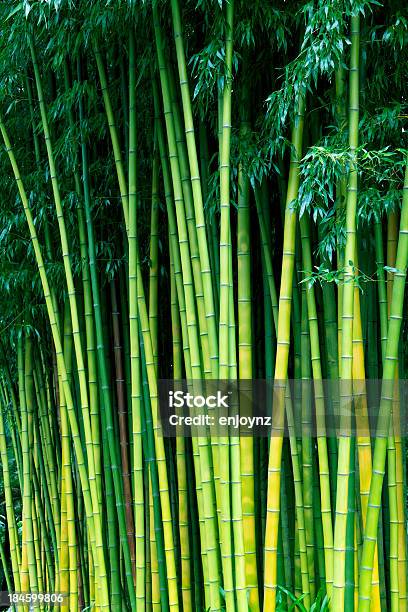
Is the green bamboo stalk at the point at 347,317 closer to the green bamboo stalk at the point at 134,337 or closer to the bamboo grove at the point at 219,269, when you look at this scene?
the bamboo grove at the point at 219,269

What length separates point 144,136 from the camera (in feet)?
11.4

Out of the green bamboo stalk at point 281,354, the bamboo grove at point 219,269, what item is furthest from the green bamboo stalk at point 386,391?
the green bamboo stalk at point 281,354

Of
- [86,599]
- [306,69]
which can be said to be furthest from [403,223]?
[86,599]

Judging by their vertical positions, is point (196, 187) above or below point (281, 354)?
above

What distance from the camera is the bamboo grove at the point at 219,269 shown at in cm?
265

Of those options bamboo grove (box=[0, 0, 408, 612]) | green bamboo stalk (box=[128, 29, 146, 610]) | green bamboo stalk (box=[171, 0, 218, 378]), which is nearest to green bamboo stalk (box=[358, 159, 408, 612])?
bamboo grove (box=[0, 0, 408, 612])

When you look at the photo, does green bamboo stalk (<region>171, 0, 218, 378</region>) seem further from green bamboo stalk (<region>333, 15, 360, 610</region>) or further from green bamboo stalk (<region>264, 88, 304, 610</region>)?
green bamboo stalk (<region>333, 15, 360, 610</region>)

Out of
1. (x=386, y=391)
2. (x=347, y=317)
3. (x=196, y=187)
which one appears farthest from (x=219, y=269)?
(x=386, y=391)

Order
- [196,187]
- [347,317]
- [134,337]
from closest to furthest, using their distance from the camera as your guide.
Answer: [347,317] → [196,187] → [134,337]

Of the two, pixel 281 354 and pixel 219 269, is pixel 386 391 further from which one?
pixel 219 269

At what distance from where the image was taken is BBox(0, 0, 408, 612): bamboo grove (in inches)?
104

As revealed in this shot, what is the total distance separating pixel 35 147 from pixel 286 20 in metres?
1.65

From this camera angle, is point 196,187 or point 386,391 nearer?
point 386,391

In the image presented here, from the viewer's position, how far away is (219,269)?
307cm
